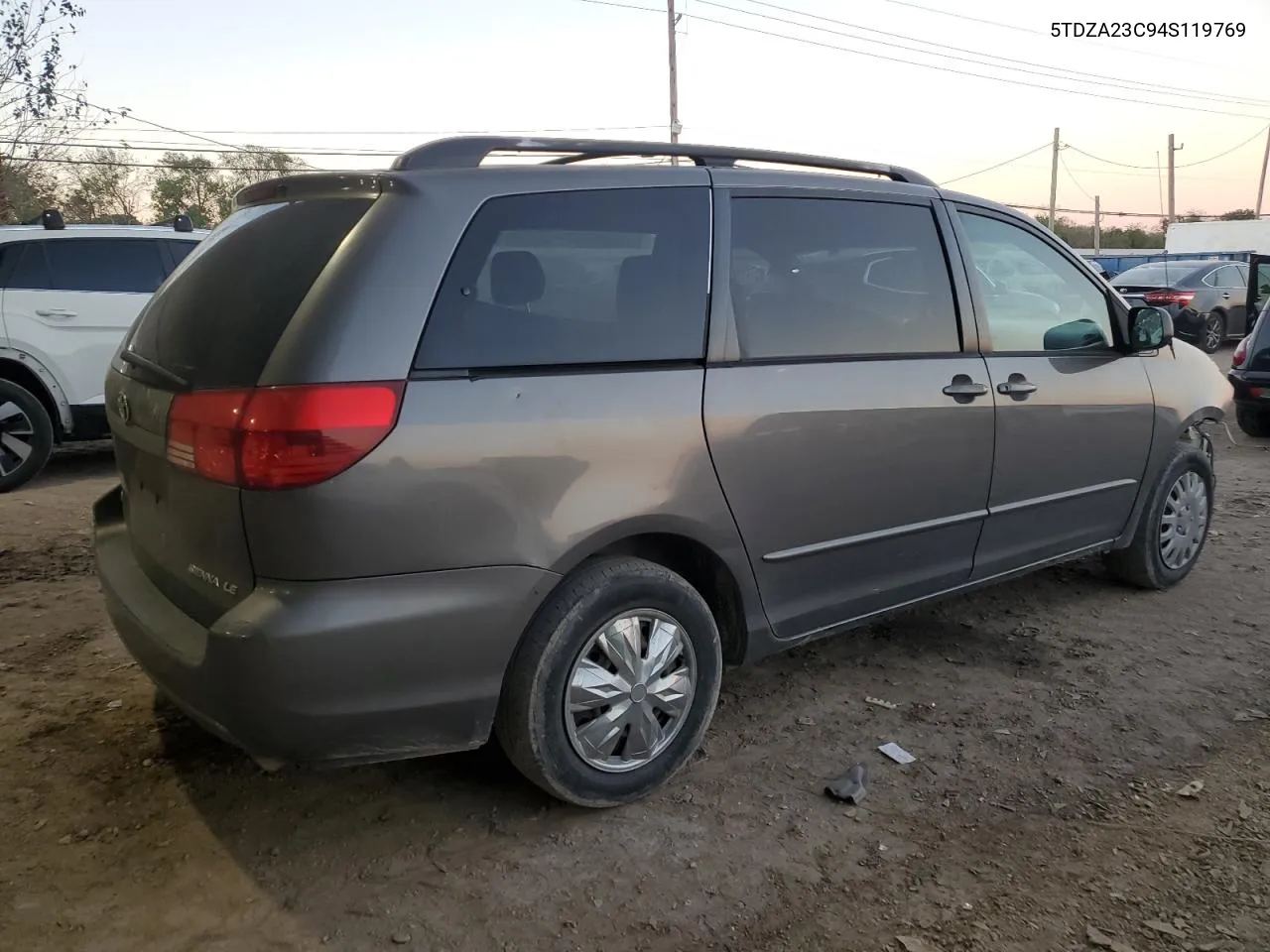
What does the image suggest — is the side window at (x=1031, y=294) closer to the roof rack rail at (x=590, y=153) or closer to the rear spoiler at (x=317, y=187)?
the roof rack rail at (x=590, y=153)

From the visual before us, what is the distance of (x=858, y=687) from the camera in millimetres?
3789

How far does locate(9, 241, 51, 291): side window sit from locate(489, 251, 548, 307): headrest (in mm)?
5970

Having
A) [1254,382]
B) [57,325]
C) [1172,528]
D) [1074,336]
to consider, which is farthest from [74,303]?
[1254,382]

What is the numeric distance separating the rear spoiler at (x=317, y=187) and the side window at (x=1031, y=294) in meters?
2.31

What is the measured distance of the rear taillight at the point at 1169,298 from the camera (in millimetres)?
16656

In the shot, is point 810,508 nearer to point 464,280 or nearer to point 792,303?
point 792,303

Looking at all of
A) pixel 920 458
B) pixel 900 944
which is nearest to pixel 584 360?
pixel 920 458

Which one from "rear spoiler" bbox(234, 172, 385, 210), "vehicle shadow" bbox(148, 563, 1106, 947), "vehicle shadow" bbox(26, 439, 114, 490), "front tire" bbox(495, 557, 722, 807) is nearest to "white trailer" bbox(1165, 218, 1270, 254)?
"vehicle shadow" bbox(26, 439, 114, 490)

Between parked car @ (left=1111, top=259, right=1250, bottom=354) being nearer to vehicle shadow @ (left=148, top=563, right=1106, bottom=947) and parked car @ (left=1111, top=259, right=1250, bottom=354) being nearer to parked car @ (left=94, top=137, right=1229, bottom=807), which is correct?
parked car @ (left=94, top=137, right=1229, bottom=807)

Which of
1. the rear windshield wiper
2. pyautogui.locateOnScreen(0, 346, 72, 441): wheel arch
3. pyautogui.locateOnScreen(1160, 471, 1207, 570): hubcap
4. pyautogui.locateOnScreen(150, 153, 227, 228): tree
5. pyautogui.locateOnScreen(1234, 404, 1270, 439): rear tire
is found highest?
pyautogui.locateOnScreen(150, 153, 227, 228): tree

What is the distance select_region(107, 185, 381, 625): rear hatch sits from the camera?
2277 mm

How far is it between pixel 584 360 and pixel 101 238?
6337 millimetres

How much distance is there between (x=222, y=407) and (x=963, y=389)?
8.14ft

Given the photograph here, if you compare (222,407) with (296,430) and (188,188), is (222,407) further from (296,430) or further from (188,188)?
(188,188)
